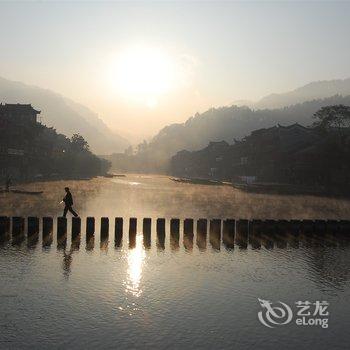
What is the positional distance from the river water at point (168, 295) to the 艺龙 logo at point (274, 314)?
0.05m

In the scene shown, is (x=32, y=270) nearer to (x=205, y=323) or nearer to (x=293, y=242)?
(x=205, y=323)

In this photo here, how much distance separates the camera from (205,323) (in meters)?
8.63

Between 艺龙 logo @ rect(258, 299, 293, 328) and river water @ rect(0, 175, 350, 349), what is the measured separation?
0.15 feet

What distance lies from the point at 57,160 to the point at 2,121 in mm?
30040

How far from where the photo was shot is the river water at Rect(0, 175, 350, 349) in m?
7.89

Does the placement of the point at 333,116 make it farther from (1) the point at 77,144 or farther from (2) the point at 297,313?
(1) the point at 77,144

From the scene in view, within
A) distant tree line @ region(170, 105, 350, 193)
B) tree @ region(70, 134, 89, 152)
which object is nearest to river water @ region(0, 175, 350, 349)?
distant tree line @ region(170, 105, 350, 193)

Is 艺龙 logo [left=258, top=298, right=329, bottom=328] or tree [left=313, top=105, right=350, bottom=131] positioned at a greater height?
tree [left=313, top=105, right=350, bottom=131]

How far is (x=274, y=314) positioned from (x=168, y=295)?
2.56 metres

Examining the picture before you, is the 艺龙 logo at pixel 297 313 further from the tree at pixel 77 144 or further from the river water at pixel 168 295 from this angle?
the tree at pixel 77 144

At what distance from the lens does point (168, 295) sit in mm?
10344

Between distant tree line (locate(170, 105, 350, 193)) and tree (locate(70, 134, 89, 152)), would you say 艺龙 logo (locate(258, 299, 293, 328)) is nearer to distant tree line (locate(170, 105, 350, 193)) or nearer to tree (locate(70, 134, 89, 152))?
distant tree line (locate(170, 105, 350, 193))

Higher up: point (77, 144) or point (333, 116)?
point (333, 116)

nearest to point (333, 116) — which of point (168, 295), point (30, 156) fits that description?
point (30, 156)
